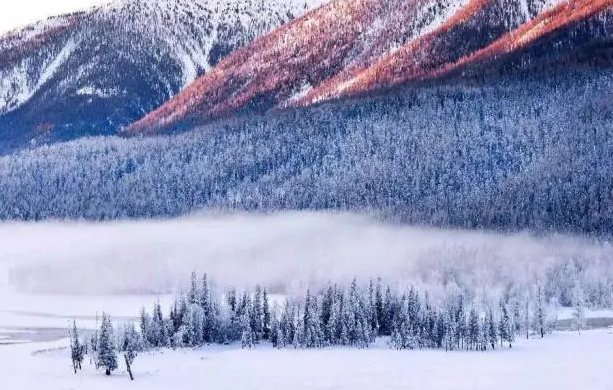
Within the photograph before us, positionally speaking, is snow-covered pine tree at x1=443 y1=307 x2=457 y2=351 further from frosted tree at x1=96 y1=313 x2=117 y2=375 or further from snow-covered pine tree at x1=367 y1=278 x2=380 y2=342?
frosted tree at x1=96 y1=313 x2=117 y2=375

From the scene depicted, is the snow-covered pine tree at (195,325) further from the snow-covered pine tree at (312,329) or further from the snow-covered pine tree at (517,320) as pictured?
the snow-covered pine tree at (517,320)

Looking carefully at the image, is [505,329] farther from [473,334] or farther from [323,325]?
[323,325]

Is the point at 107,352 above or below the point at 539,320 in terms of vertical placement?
above

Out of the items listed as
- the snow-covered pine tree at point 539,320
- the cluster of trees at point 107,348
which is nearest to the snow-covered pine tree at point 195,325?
the cluster of trees at point 107,348

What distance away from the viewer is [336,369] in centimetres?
10681

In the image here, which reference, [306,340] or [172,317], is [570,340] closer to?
[306,340]

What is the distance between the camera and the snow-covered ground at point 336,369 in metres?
98.4

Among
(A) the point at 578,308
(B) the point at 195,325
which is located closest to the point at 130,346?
(B) the point at 195,325

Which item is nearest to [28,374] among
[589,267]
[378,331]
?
[378,331]

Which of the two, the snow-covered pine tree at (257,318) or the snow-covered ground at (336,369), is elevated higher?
the snow-covered pine tree at (257,318)

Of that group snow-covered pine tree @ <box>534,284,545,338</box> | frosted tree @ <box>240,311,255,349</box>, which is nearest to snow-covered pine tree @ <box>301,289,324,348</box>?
frosted tree @ <box>240,311,255,349</box>

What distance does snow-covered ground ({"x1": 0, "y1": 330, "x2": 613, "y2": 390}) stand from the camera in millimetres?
98438

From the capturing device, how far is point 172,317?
13125cm

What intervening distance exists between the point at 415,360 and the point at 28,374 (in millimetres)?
37080
